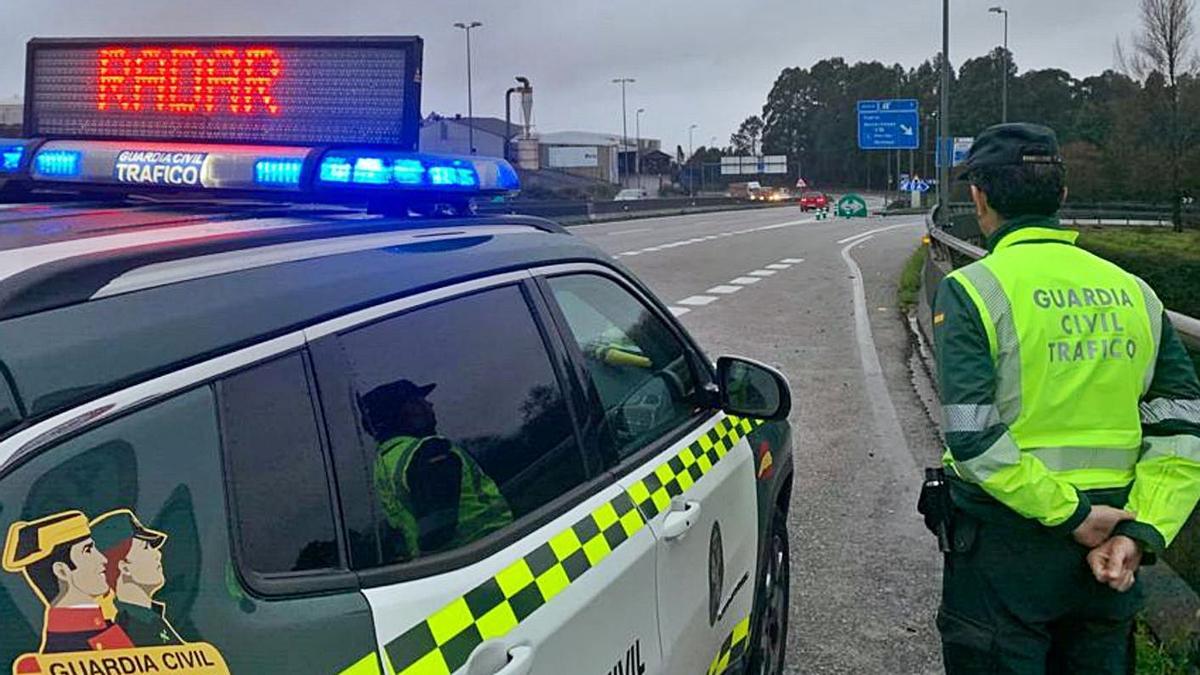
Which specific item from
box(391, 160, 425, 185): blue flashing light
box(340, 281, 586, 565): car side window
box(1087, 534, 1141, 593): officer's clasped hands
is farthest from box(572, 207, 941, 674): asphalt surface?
box(391, 160, 425, 185): blue flashing light

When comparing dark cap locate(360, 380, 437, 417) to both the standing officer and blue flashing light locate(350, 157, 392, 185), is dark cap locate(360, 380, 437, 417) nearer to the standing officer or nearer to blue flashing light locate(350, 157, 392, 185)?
blue flashing light locate(350, 157, 392, 185)

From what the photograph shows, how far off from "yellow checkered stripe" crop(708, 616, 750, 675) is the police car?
16mm

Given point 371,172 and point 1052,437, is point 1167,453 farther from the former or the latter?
point 371,172

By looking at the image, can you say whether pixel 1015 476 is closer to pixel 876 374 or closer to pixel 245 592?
pixel 245 592

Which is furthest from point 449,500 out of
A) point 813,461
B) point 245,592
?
point 813,461

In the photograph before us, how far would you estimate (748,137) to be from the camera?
582 feet

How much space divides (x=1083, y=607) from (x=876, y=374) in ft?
26.1

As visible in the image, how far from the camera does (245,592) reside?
4.59 ft

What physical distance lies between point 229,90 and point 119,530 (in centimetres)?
198

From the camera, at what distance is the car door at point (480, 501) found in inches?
64.4

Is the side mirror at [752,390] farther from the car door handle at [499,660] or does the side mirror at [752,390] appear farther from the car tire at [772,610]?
the car door handle at [499,660]

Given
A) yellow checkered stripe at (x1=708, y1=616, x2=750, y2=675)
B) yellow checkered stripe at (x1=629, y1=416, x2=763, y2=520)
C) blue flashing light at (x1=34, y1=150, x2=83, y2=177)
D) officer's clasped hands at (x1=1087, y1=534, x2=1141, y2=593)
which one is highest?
blue flashing light at (x1=34, y1=150, x2=83, y2=177)

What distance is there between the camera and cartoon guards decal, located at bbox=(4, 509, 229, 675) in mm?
1220

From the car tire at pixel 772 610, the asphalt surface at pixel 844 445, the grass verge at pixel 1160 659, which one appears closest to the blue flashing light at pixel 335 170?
the car tire at pixel 772 610
